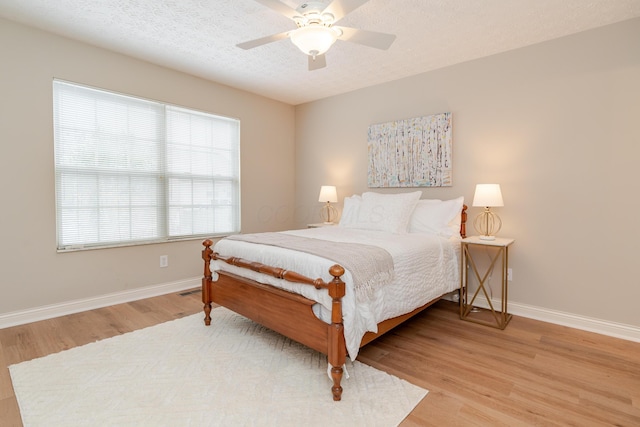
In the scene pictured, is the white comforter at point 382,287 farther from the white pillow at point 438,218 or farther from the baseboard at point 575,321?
the baseboard at point 575,321

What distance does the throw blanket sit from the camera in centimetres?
200

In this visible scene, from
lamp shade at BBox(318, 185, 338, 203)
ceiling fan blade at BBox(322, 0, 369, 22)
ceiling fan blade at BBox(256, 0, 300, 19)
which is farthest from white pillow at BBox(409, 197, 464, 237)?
ceiling fan blade at BBox(256, 0, 300, 19)

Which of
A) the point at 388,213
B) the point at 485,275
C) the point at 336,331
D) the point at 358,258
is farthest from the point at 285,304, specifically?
the point at 485,275

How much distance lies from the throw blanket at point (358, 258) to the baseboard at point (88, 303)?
5.95ft

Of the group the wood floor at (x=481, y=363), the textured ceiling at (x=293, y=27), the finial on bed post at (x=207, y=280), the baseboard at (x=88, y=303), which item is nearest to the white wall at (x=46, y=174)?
the baseboard at (x=88, y=303)

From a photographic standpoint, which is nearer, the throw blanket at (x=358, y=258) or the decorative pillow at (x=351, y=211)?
the throw blanket at (x=358, y=258)

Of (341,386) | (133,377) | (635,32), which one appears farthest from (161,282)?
(635,32)

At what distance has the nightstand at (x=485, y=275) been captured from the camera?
292cm

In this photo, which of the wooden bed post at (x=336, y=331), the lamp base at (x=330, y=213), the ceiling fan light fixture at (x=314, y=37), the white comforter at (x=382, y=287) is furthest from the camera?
the lamp base at (x=330, y=213)

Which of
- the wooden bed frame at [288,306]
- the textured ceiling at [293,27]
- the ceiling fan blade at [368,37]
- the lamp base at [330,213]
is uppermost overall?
the textured ceiling at [293,27]

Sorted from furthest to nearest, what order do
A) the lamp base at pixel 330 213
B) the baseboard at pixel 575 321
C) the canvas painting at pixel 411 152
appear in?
the lamp base at pixel 330 213, the canvas painting at pixel 411 152, the baseboard at pixel 575 321

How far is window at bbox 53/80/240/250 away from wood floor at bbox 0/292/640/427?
2.98ft

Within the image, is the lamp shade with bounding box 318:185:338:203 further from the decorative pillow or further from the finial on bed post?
the finial on bed post

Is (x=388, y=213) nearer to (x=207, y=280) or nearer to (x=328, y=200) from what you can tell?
(x=328, y=200)
